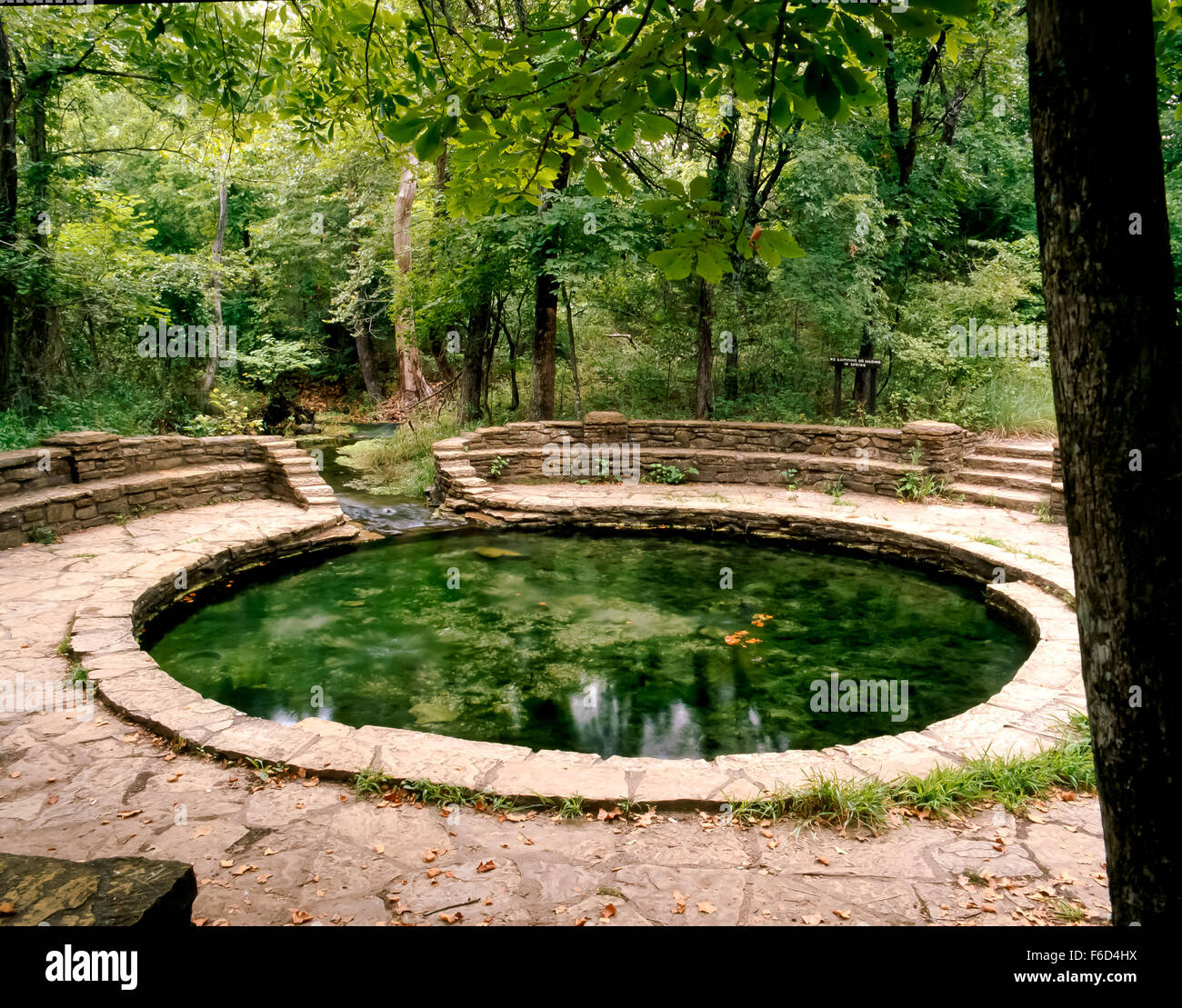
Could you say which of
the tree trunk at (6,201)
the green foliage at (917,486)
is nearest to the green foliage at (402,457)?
the tree trunk at (6,201)

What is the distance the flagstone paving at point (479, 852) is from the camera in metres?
2.57

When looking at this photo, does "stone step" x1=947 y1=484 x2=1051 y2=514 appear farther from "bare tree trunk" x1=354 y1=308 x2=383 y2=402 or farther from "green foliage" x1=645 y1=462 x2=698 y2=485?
"bare tree trunk" x1=354 y1=308 x2=383 y2=402

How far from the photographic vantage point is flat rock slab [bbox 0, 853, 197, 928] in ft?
4.74

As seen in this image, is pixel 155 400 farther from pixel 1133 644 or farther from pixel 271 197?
pixel 1133 644

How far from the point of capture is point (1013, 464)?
32.3ft

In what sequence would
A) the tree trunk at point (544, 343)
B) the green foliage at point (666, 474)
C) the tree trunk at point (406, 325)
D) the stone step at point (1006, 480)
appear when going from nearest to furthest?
the stone step at point (1006, 480) → the green foliage at point (666, 474) → the tree trunk at point (544, 343) → the tree trunk at point (406, 325)

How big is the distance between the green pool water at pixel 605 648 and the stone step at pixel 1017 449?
3782 millimetres

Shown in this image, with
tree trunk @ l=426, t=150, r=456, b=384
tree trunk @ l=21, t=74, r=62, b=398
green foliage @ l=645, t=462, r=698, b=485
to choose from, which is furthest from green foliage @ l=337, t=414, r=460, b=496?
tree trunk @ l=21, t=74, r=62, b=398

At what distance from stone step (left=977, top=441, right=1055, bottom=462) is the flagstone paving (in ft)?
23.6

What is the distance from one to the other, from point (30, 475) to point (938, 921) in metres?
8.94

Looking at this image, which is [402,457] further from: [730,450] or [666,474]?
[730,450]

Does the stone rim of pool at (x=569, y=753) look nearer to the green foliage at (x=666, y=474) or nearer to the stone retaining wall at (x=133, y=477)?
the stone retaining wall at (x=133, y=477)

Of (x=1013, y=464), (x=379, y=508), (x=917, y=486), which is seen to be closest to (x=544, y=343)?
(x=379, y=508)

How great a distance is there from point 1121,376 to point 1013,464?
969 cm
